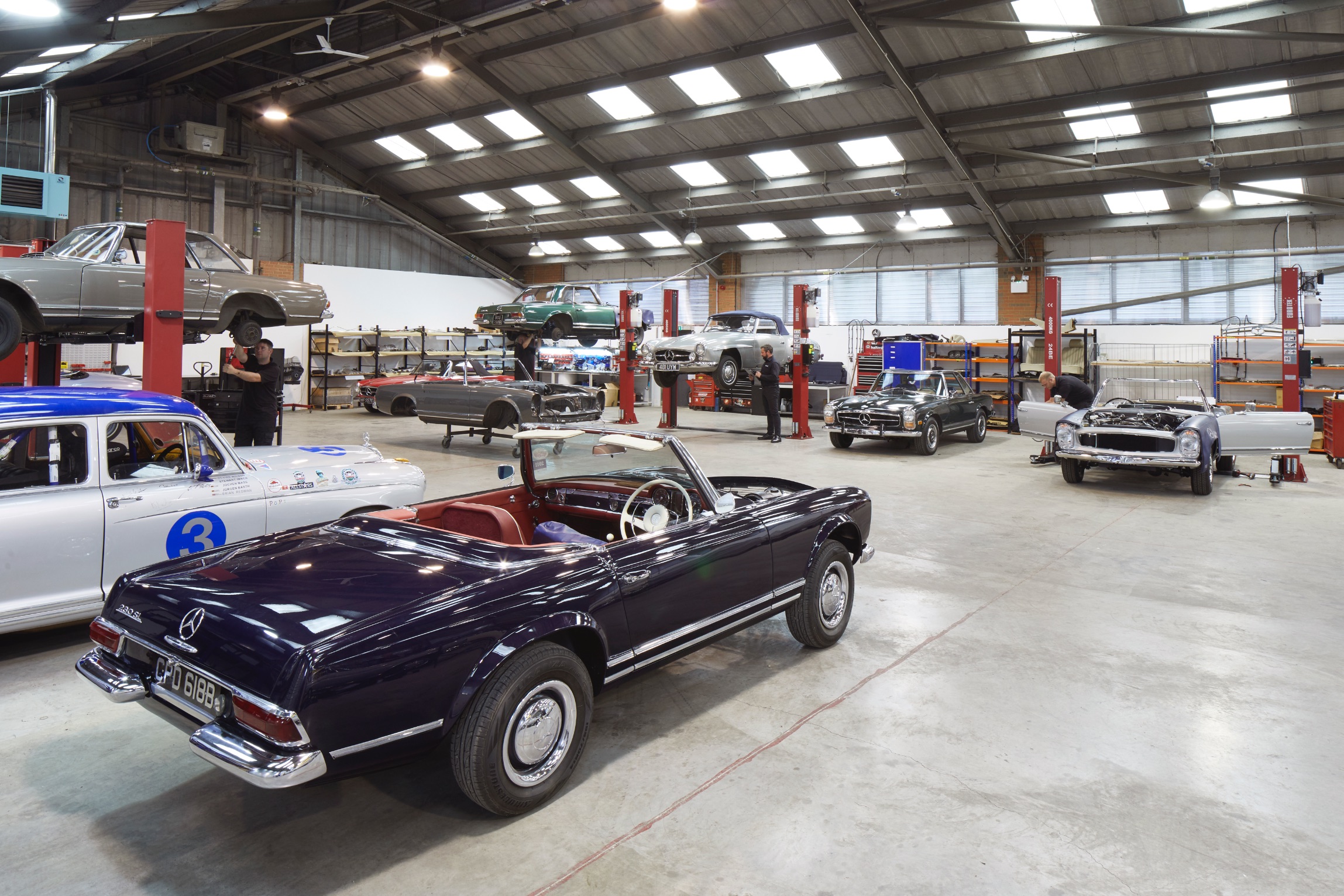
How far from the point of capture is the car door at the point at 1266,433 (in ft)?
31.2

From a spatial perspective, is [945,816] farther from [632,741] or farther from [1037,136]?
[1037,136]

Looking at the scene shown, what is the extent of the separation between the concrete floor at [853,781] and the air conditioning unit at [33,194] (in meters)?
6.90

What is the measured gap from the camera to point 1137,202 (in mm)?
18297

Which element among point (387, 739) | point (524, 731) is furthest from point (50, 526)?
point (524, 731)

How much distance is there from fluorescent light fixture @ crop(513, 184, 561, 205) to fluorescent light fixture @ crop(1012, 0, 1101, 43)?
13360mm

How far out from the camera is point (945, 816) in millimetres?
2762

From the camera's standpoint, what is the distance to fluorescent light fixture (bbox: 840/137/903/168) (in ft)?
57.9

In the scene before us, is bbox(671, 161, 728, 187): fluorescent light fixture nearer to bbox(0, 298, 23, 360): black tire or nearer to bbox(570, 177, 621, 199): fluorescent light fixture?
bbox(570, 177, 621, 199): fluorescent light fixture

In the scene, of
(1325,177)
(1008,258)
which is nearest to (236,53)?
(1008,258)

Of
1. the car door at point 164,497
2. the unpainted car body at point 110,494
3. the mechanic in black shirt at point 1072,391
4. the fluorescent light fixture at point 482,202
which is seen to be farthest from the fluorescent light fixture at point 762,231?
the car door at point 164,497

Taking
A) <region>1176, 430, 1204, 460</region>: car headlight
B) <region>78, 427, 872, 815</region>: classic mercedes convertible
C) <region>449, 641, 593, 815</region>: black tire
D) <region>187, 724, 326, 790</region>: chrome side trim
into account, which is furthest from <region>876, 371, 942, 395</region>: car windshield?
<region>187, 724, 326, 790</region>: chrome side trim

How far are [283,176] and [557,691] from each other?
24.6 m

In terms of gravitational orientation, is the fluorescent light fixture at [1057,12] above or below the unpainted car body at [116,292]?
above

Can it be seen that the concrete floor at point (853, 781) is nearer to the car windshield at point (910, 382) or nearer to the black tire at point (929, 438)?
the black tire at point (929, 438)
